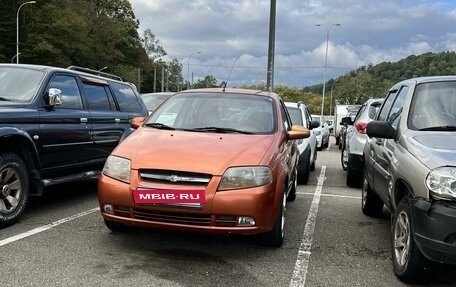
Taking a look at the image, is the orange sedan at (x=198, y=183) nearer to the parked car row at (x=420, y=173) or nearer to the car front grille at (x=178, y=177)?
the car front grille at (x=178, y=177)

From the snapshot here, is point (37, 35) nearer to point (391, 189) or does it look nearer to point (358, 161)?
point (358, 161)

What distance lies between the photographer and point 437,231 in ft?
11.5

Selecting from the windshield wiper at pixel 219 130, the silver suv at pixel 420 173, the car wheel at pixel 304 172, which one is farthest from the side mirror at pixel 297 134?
the car wheel at pixel 304 172

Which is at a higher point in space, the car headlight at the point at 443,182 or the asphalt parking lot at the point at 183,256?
the car headlight at the point at 443,182

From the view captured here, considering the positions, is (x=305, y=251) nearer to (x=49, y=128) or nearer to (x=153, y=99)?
(x=49, y=128)

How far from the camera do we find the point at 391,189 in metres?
4.77

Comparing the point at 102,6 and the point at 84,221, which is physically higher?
the point at 102,6

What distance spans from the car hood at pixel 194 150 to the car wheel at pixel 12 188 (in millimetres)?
1356

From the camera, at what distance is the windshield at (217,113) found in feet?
17.6

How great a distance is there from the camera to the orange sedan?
4219 mm

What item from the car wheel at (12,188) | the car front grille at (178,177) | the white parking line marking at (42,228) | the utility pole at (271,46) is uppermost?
the utility pole at (271,46)

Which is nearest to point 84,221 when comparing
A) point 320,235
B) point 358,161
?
A: point 320,235

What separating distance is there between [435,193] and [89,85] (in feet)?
16.3

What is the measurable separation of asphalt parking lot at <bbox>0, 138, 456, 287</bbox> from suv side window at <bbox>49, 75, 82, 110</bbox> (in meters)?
1.33
